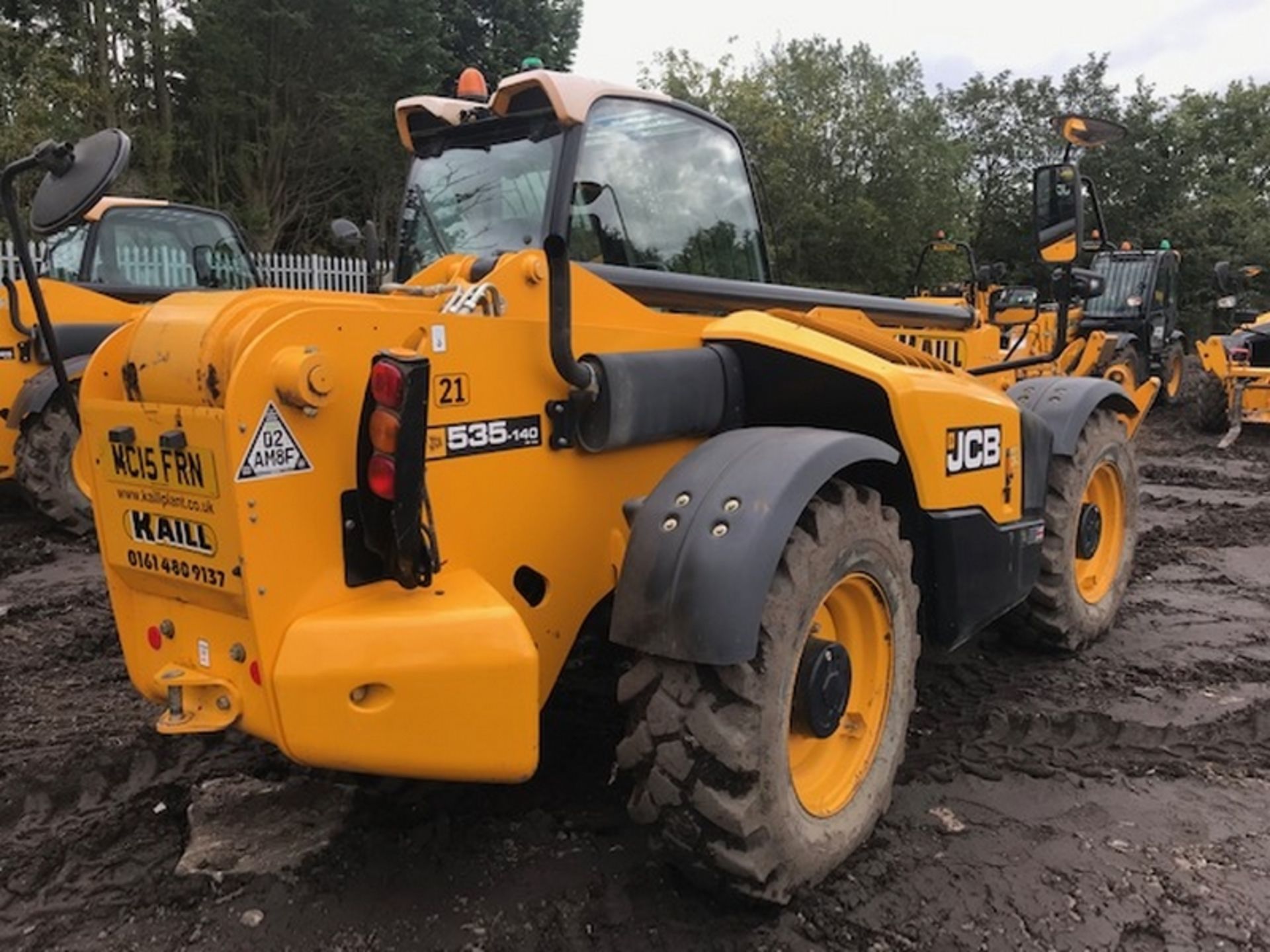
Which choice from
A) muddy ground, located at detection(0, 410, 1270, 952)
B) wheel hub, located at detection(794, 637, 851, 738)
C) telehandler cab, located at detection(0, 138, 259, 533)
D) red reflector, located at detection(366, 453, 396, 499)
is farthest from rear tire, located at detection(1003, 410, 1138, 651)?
telehandler cab, located at detection(0, 138, 259, 533)

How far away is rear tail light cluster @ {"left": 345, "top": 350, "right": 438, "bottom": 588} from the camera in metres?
2.07

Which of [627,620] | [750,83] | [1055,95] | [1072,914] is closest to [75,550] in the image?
[627,620]

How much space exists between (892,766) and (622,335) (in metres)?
1.44

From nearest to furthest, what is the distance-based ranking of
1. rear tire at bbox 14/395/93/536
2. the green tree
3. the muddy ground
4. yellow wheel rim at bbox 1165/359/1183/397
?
the muddy ground, rear tire at bbox 14/395/93/536, yellow wheel rim at bbox 1165/359/1183/397, the green tree

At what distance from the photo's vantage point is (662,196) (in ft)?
10.9

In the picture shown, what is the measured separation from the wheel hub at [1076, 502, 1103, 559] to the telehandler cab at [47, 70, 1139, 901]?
1198mm

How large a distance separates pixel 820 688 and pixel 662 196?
1620mm

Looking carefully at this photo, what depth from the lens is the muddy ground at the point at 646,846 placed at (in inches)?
99.3

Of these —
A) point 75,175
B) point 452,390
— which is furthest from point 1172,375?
point 75,175

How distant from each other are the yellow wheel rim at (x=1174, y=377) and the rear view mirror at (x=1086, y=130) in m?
14.0

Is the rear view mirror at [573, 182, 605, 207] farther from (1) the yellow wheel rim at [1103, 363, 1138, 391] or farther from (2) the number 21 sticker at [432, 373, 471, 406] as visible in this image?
(1) the yellow wheel rim at [1103, 363, 1138, 391]

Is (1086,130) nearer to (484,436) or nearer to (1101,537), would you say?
(1101,537)

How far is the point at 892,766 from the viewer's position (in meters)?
2.97

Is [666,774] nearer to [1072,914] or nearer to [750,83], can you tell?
[1072,914]
